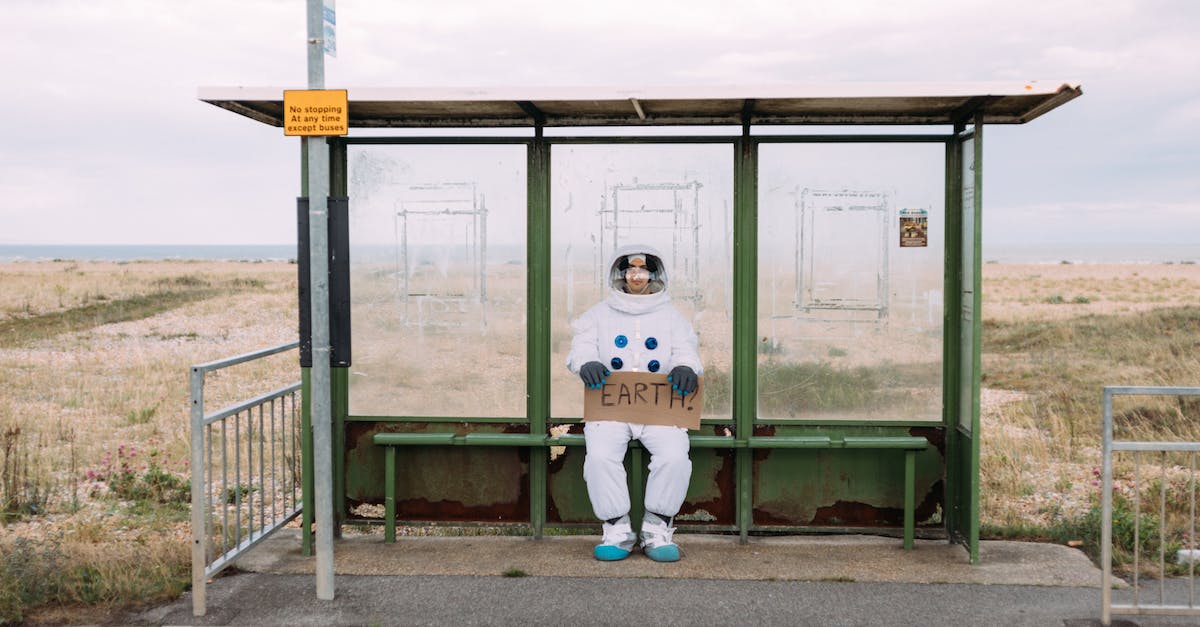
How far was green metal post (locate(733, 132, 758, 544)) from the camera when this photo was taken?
6188mm

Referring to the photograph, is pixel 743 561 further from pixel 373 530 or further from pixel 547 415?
pixel 373 530

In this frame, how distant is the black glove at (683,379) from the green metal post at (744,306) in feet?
1.58

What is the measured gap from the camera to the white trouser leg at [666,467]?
5895 mm

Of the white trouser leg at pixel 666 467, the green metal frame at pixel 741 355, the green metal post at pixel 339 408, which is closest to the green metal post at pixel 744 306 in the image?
the green metal frame at pixel 741 355

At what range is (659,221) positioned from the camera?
6234 millimetres

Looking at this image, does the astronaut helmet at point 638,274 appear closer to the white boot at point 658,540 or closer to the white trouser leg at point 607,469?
the white trouser leg at point 607,469

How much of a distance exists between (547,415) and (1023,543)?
3.03 metres

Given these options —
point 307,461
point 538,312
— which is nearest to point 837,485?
point 538,312

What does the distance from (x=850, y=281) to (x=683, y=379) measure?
126 centimetres

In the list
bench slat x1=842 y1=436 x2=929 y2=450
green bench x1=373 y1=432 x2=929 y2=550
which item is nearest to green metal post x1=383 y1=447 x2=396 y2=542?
green bench x1=373 y1=432 x2=929 y2=550

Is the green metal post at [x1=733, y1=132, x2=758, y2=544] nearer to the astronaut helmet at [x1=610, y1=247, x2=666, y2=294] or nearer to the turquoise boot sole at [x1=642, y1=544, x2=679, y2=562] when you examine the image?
the astronaut helmet at [x1=610, y1=247, x2=666, y2=294]

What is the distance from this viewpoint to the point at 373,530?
7086mm

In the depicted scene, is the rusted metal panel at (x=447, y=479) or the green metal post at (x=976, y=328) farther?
the rusted metal panel at (x=447, y=479)

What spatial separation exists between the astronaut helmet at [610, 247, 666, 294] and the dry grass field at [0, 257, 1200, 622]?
2.71m
